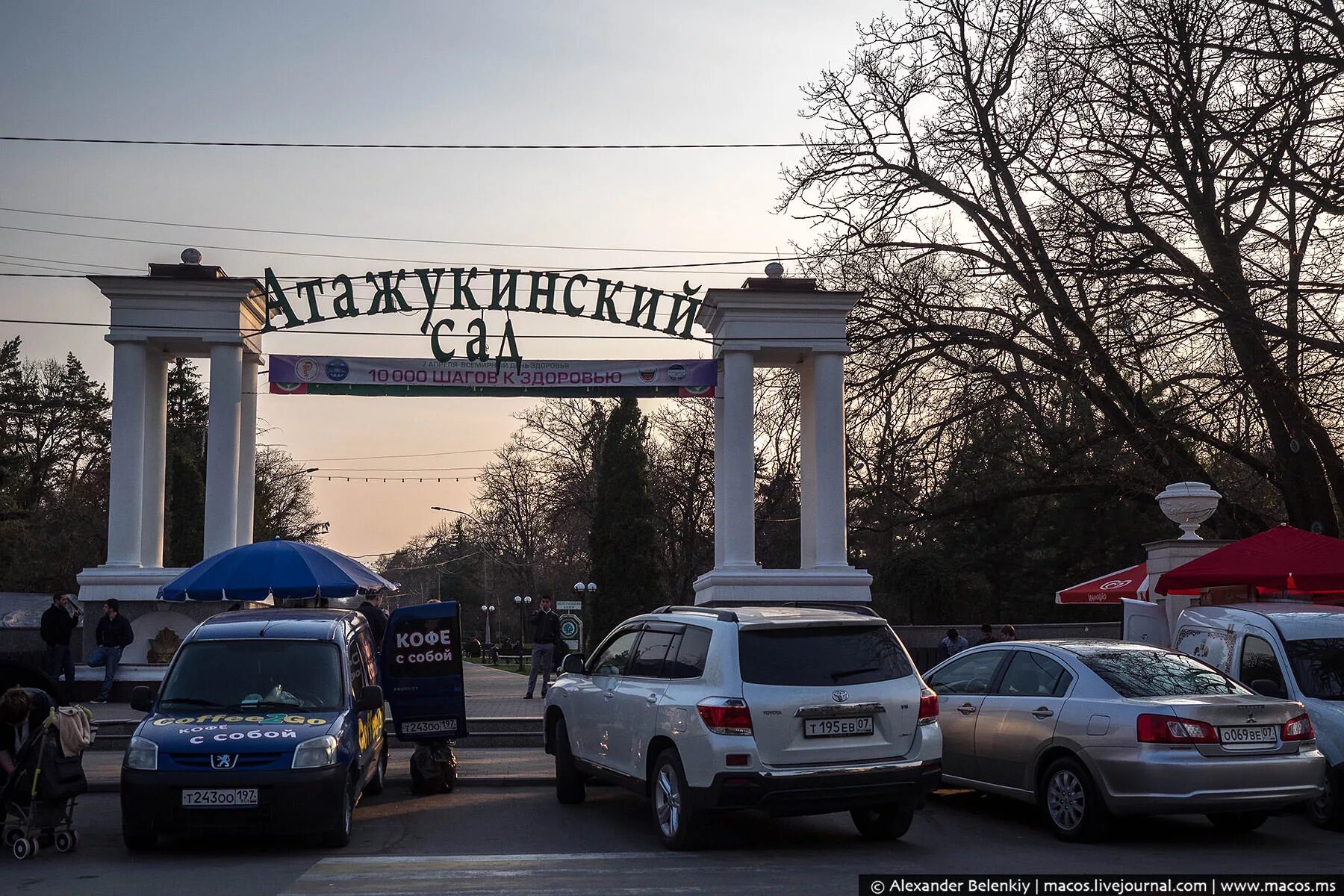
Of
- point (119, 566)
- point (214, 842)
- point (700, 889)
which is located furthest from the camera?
point (119, 566)

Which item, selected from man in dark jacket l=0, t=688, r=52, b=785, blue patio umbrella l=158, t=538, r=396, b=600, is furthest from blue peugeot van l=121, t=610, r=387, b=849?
blue patio umbrella l=158, t=538, r=396, b=600

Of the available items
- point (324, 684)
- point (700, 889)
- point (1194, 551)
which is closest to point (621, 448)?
point (1194, 551)

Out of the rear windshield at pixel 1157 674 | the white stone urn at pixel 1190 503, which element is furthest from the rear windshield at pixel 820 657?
the white stone urn at pixel 1190 503

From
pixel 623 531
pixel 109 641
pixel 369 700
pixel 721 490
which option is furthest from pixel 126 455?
pixel 623 531

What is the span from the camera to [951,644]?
24.5 metres

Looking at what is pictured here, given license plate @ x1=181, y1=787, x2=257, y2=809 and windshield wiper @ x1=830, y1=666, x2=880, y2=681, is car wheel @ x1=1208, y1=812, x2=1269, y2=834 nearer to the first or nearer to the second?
windshield wiper @ x1=830, y1=666, x2=880, y2=681

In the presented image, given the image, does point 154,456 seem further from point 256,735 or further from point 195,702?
point 256,735

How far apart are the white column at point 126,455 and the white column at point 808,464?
1116 cm

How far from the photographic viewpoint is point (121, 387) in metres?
21.5

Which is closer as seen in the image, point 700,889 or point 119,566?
point 700,889

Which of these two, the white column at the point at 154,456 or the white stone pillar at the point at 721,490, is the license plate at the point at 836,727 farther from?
the white column at the point at 154,456

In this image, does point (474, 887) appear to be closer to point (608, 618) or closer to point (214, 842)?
point (214, 842)

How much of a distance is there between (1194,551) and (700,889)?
12.7 m

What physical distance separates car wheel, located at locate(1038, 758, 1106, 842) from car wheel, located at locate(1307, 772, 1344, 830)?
2187mm
